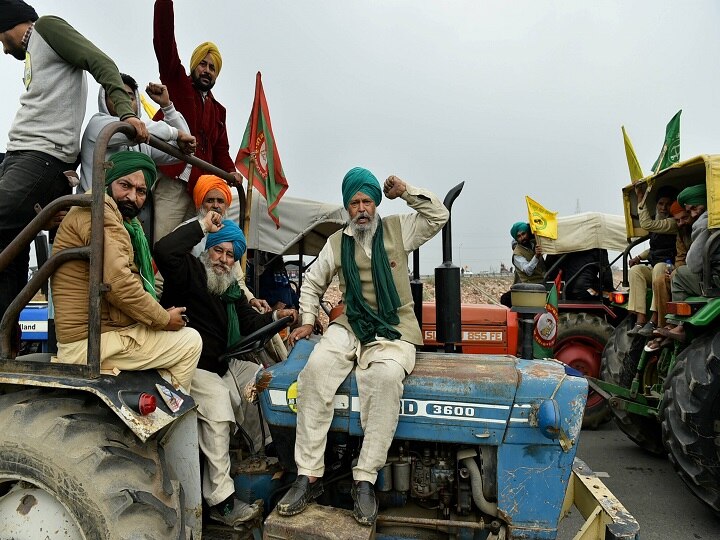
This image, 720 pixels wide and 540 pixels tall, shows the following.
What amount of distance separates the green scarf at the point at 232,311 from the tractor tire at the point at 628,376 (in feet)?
12.1

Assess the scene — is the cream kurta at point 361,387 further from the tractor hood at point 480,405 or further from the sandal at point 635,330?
the sandal at point 635,330

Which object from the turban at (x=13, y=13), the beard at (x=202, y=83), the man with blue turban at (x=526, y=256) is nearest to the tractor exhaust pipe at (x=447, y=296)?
the beard at (x=202, y=83)

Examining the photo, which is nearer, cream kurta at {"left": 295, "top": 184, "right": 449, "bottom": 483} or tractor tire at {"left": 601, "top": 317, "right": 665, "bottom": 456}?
cream kurta at {"left": 295, "top": 184, "right": 449, "bottom": 483}

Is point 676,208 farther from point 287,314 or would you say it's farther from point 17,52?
point 17,52

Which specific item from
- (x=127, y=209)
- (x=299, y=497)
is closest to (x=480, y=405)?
(x=299, y=497)

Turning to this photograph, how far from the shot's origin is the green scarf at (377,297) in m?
2.59

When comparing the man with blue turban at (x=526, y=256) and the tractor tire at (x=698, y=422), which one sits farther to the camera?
the man with blue turban at (x=526, y=256)

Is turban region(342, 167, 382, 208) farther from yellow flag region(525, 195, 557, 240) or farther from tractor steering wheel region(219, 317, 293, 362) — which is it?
yellow flag region(525, 195, 557, 240)

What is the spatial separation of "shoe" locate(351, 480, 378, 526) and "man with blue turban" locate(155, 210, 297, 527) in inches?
20.9

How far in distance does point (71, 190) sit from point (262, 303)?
3.90ft

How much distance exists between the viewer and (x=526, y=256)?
7.35 metres

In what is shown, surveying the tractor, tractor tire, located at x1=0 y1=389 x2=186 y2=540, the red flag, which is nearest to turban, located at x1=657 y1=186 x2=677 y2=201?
the tractor

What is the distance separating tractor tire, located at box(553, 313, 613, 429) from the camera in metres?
6.30

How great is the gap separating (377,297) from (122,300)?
3.88ft
